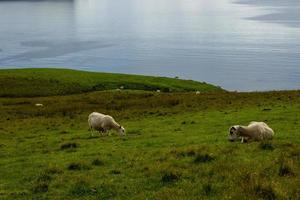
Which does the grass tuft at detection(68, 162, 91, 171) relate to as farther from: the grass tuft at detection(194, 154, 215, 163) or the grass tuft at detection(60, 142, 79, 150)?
the grass tuft at detection(60, 142, 79, 150)

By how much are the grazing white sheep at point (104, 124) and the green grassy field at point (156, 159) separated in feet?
2.34

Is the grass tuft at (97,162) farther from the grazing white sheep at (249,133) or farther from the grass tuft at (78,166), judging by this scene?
the grazing white sheep at (249,133)

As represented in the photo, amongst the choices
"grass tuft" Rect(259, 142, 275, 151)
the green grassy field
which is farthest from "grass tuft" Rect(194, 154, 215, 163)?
"grass tuft" Rect(259, 142, 275, 151)

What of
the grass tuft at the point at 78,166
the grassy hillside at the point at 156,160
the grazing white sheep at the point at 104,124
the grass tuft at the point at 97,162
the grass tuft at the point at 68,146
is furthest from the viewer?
the grazing white sheep at the point at 104,124

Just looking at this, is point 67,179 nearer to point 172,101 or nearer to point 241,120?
point 241,120

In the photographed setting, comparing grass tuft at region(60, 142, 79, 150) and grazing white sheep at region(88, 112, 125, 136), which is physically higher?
grazing white sheep at region(88, 112, 125, 136)

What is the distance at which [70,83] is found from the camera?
73.6 m

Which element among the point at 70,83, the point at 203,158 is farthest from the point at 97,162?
the point at 70,83

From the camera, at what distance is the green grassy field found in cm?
1200

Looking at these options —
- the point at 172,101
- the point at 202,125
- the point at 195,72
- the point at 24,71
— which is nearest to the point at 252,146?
the point at 202,125

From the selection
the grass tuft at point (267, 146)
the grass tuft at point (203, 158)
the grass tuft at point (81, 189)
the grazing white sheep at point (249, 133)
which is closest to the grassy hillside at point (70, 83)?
the grazing white sheep at point (249, 133)

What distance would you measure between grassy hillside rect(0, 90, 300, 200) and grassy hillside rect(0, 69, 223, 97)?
33.1 m

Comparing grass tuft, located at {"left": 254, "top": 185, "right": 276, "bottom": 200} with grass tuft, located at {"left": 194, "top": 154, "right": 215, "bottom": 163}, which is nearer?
grass tuft, located at {"left": 254, "top": 185, "right": 276, "bottom": 200}

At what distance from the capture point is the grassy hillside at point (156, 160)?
472 inches
